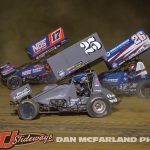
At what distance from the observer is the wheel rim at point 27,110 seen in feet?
46.4

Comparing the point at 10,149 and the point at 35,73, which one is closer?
the point at 10,149

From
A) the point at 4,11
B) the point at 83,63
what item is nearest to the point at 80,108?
the point at 83,63

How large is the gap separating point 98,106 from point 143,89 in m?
3.29

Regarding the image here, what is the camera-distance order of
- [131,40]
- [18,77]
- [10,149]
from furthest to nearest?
[18,77] < [131,40] < [10,149]

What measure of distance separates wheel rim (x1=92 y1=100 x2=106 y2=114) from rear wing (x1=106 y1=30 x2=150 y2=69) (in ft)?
11.1

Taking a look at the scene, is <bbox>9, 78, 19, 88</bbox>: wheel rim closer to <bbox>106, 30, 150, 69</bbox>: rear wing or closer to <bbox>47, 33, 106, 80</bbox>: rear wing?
<bbox>106, 30, 150, 69</bbox>: rear wing

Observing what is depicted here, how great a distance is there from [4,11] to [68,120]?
15811 millimetres

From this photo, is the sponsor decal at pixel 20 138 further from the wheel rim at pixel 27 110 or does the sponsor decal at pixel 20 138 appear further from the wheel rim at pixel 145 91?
the wheel rim at pixel 145 91

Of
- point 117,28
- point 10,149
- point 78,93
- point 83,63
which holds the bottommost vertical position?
point 10,149

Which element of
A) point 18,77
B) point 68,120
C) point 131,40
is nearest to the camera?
point 68,120

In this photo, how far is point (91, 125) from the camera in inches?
531

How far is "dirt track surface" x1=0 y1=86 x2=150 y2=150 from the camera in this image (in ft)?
38.5

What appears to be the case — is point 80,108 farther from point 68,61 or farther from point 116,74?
point 116,74

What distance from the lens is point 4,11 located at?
2859 centimetres
